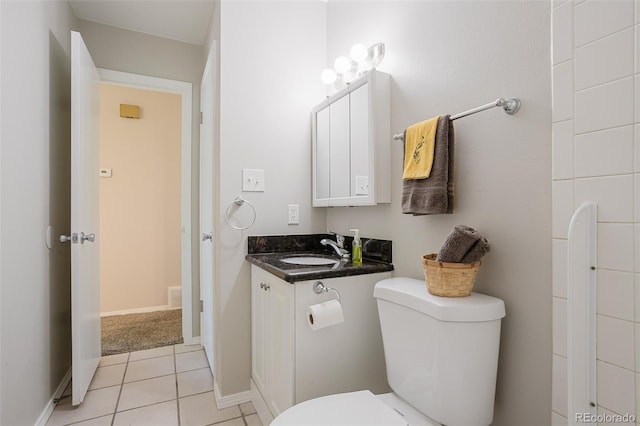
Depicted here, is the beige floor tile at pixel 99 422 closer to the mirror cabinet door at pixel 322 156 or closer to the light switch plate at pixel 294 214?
the light switch plate at pixel 294 214

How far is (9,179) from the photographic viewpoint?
1.36 metres

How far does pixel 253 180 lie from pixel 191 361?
146cm

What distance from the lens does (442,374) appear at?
38.6 inches

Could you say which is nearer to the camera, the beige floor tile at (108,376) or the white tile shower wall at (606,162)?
the white tile shower wall at (606,162)

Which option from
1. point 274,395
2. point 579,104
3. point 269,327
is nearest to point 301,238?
point 269,327

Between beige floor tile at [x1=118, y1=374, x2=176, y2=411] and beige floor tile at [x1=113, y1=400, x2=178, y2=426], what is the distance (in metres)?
0.05

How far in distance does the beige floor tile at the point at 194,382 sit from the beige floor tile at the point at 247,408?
304mm

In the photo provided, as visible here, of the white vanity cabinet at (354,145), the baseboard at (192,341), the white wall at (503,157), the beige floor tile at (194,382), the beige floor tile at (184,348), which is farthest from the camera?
the baseboard at (192,341)

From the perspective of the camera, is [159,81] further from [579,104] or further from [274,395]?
[579,104]

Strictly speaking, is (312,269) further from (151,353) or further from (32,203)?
(151,353)

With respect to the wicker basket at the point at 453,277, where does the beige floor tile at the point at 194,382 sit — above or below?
below

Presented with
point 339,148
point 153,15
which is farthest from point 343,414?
point 153,15

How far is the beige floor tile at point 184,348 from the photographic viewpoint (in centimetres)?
258

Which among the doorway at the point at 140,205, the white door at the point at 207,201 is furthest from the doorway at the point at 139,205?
the white door at the point at 207,201
